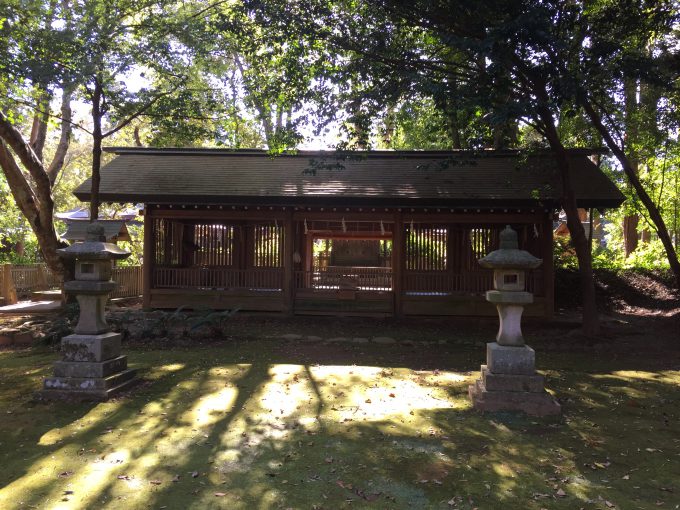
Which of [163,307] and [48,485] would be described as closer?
[48,485]

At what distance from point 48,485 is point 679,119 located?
13.2 meters

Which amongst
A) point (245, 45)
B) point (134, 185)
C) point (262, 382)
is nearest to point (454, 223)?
point (245, 45)

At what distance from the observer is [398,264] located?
533 inches

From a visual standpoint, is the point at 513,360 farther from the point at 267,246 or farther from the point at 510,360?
the point at 267,246

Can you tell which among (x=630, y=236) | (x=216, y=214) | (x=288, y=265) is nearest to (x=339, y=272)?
(x=288, y=265)

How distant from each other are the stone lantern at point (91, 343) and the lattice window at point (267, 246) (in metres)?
7.41

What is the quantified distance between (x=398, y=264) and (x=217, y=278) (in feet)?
17.3

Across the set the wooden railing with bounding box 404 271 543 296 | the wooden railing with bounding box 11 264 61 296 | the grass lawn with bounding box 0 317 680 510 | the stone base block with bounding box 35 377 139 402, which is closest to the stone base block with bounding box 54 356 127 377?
the stone base block with bounding box 35 377 139 402

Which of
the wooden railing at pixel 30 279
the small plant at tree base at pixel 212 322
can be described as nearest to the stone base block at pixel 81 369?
the small plant at tree base at pixel 212 322

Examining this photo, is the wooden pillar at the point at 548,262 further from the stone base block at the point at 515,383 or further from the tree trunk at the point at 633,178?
the stone base block at the point at 515,383

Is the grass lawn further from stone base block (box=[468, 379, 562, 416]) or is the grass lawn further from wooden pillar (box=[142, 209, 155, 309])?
wooden pillar (box=[142, 209, 155, 309])

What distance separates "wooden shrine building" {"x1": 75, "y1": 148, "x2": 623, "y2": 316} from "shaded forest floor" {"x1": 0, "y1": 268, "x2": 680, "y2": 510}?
4.04 m

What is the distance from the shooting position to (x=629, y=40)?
10.7 meters

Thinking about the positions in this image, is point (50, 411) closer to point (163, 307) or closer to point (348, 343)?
point (348, 343)
